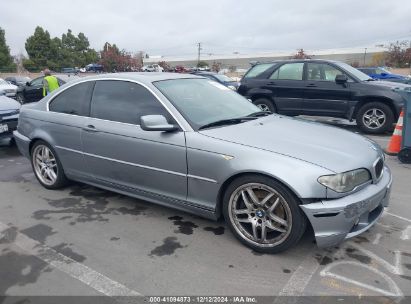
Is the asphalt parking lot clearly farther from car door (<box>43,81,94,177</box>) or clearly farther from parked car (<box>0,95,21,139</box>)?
parked car (<box>0,95,21,139</box>)

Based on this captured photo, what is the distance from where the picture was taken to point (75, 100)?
4535 mm

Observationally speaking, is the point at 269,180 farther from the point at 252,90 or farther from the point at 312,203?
the point at 252,90

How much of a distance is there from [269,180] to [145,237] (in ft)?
4.39

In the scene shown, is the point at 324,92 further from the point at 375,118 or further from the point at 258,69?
the point at 258,69

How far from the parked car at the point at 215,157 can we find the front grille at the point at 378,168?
0.02m

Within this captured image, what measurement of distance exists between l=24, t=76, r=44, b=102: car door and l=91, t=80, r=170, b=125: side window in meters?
12.4

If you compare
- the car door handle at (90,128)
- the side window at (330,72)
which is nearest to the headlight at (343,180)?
the car door handle at (90,128)

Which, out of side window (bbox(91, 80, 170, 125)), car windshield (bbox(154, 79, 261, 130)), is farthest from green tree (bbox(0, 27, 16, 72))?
car windshield (bbox(154, 79, 261, 130))

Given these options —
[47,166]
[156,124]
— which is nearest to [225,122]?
[156,124]

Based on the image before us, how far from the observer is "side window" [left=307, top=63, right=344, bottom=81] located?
859 cm

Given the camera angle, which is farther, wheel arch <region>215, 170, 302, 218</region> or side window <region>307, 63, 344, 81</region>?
side window <region>307, 63, 344, 81</region>

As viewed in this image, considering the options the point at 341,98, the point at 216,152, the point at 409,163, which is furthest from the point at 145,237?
the point at 341,98

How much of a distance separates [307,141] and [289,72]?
6200 mm

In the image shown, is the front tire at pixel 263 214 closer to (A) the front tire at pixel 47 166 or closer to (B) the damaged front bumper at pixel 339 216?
(B) the damaged front bumper at pixel 339 216
